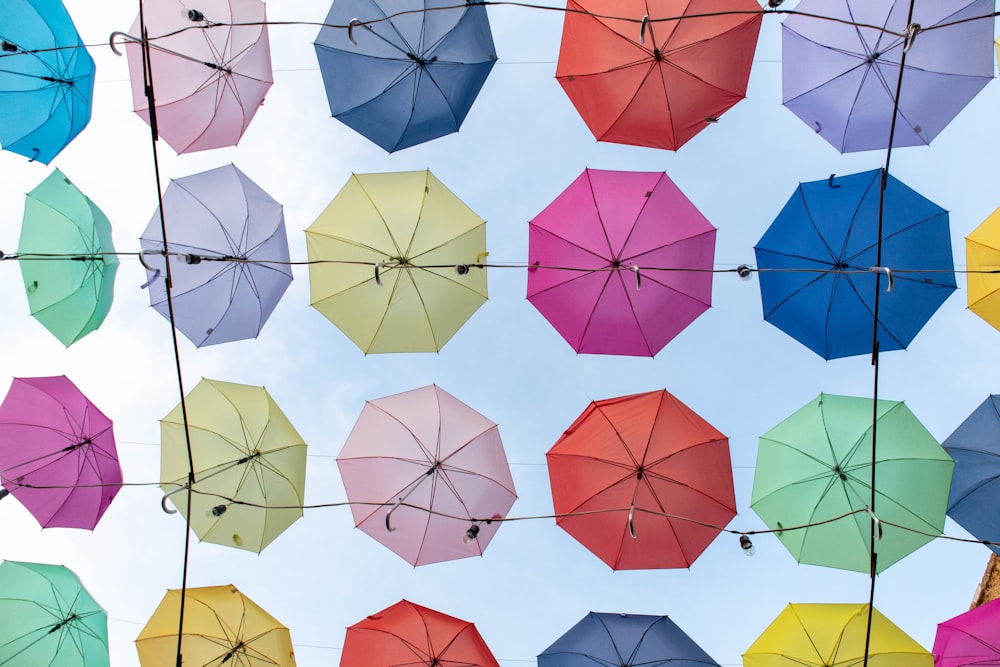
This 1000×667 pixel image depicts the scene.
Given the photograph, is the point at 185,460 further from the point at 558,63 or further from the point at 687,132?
the point at 687,132

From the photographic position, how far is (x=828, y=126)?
28.8ft

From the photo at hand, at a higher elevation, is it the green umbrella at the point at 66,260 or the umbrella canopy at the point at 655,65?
the umbrella canopy at the point at 655,65

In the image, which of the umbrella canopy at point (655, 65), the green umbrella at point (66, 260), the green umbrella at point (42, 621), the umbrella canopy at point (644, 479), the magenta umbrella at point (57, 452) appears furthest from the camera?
the green umbrella at point (42, 621)

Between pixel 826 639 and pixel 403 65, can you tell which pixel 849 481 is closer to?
pixel 826 639

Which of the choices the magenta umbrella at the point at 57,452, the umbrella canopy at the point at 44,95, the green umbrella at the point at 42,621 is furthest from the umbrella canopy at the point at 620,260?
the green umbrella at the point at 42,621

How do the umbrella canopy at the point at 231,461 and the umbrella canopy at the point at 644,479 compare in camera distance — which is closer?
the umbrella canopy at the point at 644,479

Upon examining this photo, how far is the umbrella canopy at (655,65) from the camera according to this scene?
7957mm

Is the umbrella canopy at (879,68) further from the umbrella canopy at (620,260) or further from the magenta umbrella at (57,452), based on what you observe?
the magenta umbrella at (57,452)

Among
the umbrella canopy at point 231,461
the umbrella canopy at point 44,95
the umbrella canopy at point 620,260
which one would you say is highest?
the umbrella canopy at point 44,95

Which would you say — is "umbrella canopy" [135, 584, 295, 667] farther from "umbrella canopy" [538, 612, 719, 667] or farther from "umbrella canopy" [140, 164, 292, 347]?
"umbrella canopy" [538, 612, 719, 667]

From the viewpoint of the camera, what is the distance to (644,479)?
340 inches

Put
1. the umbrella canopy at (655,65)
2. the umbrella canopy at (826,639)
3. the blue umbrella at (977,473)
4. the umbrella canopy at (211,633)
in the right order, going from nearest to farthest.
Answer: the umbrella canopy at (655,65)
the umbrella canopy at (826,639)
the blue umbrella at (977,473)
the umbrella canopy at (211,633)

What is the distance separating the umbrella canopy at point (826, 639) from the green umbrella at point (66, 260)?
32.1 feet

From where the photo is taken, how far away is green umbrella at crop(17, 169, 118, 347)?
8859 mm
